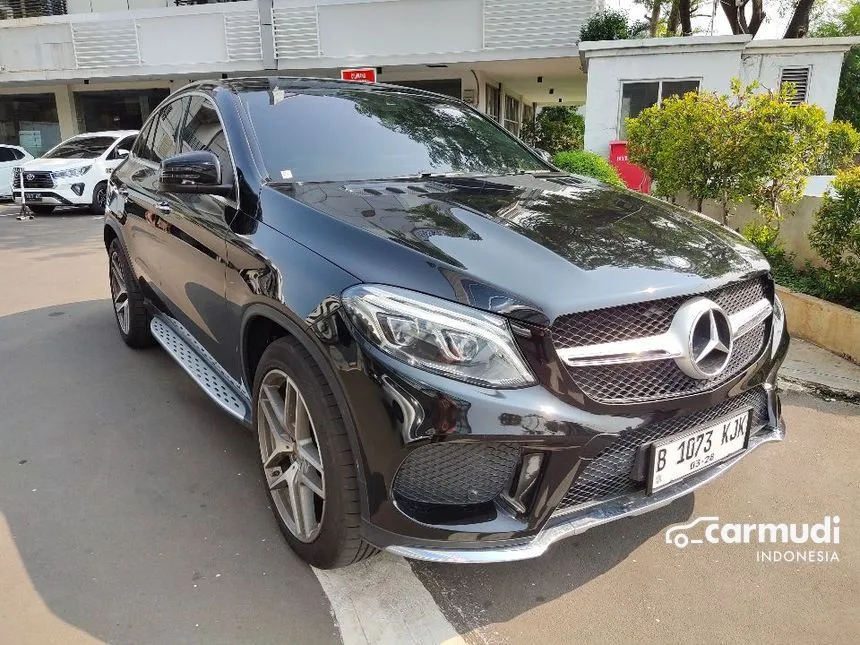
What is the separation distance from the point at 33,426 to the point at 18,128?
2214 cm

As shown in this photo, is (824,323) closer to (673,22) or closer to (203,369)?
(203,369)

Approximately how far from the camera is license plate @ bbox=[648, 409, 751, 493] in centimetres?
206

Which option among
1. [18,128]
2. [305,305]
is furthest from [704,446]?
[18,128]

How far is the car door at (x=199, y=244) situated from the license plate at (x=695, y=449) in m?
1.75

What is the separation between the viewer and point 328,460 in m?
2.06

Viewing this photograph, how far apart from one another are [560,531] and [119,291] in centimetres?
403

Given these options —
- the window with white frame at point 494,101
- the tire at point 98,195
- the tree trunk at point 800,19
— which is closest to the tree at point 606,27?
the window with white frame at point 494,101

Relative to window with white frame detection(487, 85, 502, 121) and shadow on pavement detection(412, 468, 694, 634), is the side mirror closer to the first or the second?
shadow on pavement detection(412, 468, 694, 634)

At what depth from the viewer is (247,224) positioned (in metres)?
2.61

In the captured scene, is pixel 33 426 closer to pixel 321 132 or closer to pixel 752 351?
pixel 321 132

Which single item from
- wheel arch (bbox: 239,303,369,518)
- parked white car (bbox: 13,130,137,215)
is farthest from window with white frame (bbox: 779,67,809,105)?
wheel arch (bbox: 239,303,369,518)

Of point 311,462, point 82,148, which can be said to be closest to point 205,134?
point 311,462

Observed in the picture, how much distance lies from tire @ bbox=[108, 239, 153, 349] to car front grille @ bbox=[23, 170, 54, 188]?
372 inches

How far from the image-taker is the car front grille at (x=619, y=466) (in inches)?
78.0
